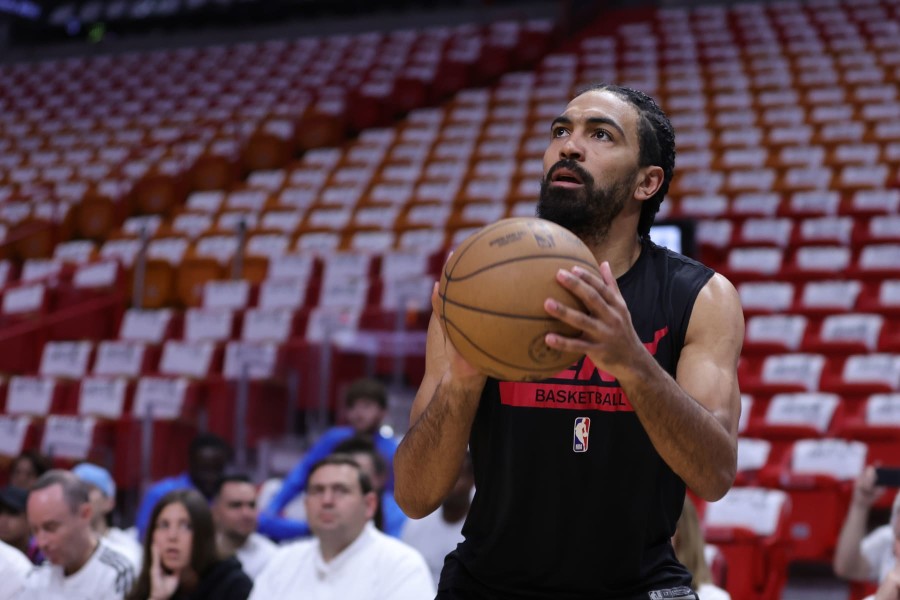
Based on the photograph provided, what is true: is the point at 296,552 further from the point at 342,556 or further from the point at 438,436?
the point at 438,436

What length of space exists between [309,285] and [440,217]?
6.37ft

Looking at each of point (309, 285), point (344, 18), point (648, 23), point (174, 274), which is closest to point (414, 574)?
point (309, 285)

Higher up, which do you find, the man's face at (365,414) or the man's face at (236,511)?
the man's face at (365,414)

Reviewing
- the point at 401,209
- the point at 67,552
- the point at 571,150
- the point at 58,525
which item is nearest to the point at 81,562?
the point at 67,552

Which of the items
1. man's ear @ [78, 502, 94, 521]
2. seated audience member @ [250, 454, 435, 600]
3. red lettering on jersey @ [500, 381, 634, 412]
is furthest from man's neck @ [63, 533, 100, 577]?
red lettering on jersey @ [500, 381, 634, 412]

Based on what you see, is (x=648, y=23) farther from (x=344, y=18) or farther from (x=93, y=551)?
(x=93, y=551)

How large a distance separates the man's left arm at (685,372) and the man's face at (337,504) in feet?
9.57

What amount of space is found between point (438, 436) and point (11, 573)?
3.34 metres

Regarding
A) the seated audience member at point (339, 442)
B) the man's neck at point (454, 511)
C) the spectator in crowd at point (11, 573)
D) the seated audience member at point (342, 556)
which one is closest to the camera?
the seated audience member at point (342, 556)

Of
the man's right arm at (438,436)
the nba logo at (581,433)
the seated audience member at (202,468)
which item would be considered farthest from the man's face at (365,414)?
the nba logo at (581,433)

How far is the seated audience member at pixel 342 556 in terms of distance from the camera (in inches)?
188

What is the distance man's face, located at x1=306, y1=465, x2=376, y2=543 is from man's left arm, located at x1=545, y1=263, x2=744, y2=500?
292 centimetres

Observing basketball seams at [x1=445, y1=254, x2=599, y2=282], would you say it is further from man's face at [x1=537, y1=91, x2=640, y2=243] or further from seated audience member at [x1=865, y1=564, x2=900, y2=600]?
seated audience member at [x1=865, y1=564, x2=900, y2=600]

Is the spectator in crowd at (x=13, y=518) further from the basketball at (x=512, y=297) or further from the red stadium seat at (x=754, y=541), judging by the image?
the basketball at (x=512, y=297)
